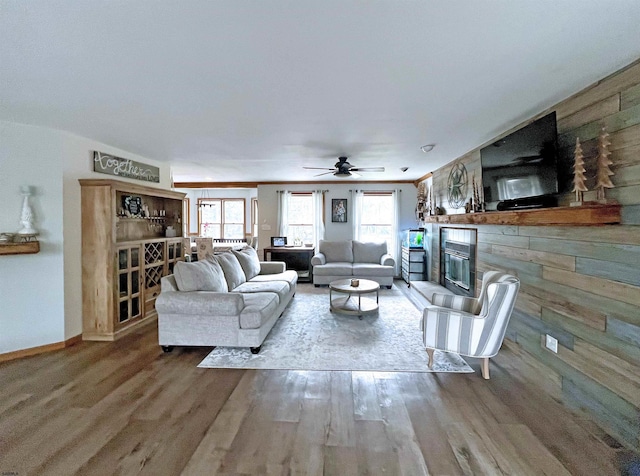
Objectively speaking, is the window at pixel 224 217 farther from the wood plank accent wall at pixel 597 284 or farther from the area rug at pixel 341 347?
the wood plank accent wall at pixel 597 284

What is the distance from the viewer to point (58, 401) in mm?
2465

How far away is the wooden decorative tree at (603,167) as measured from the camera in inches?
81.0

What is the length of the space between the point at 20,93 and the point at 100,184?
1.37 meters

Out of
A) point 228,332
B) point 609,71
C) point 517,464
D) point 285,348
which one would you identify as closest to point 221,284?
point 228,332

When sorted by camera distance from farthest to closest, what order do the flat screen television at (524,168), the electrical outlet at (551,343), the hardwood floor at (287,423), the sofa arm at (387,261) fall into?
the sofa arm at (387,261)
the electrical outlet at (551,343)
the flat screen television at (524,168)
the hardwood floor at (287,423)

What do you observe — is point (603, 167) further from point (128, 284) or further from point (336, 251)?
point (336, 251)

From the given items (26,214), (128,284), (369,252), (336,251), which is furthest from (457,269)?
(26,214)

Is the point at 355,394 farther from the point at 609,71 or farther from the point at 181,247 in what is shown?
the point at 181,247

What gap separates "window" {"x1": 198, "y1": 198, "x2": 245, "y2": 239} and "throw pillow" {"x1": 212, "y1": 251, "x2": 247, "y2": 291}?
5641mm

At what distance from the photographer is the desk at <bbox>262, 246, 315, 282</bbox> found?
7086 millimetres

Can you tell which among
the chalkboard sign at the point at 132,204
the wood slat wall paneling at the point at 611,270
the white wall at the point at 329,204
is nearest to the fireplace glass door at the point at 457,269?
the wood slat wall paneling at the point at 611,270

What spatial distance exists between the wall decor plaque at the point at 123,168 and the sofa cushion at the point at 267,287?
7.42ft

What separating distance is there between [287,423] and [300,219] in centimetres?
599

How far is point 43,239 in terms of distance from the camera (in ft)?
11.2
